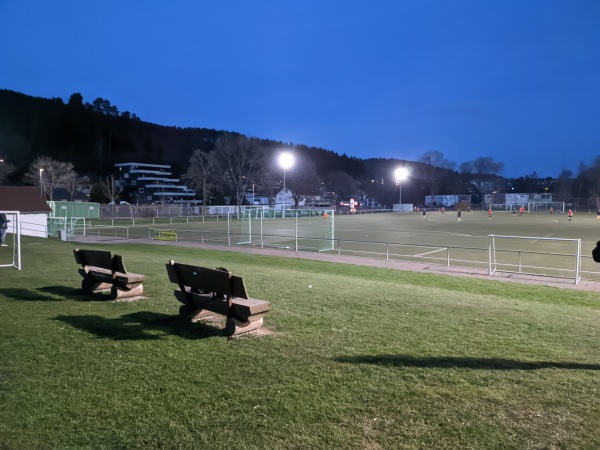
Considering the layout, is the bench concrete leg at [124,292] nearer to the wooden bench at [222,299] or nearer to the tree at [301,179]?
the wooden bench at [222,299]

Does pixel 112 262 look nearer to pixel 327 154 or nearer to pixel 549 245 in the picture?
pixel 549 245

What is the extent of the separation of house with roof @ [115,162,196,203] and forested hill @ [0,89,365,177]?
532 inches

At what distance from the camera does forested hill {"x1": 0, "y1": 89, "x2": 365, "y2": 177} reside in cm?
12362

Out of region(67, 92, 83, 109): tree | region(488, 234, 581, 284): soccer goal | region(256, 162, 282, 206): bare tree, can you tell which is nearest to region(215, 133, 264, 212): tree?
region(256, 162, 282, 206): bare tree

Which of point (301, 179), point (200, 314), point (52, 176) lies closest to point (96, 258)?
point (200, 314)

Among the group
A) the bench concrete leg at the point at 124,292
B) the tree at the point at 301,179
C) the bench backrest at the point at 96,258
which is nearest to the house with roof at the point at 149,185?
the tree at the point at 301,179

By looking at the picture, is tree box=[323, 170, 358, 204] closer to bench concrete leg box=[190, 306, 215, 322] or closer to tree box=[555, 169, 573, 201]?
tree box=[555, 169, 573, 201]

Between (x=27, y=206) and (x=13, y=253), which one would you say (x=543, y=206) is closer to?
(x=27, y=206)

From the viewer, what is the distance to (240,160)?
90.3 metres

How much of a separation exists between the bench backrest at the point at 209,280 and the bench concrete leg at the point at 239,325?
1.10 feet

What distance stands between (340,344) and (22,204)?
31808mm

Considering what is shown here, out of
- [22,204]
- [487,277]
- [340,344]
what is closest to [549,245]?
[487,277]

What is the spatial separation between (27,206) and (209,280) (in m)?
30.3

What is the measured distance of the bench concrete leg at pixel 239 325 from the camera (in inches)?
221
